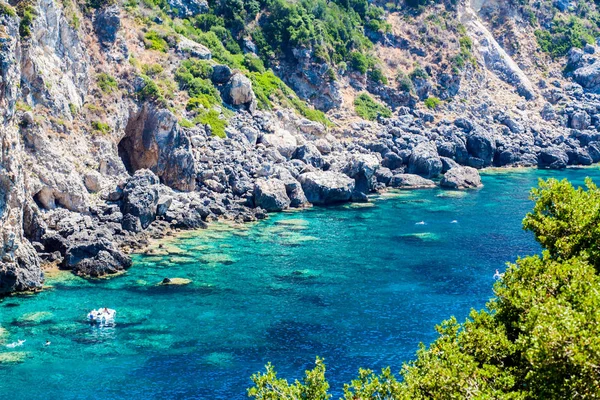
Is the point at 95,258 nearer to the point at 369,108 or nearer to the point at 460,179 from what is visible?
the point at 460,179

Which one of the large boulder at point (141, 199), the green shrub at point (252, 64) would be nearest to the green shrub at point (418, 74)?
the green shrub at point (252, 64)

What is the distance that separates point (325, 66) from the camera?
129 m

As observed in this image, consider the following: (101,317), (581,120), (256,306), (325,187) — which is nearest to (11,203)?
(101,317)

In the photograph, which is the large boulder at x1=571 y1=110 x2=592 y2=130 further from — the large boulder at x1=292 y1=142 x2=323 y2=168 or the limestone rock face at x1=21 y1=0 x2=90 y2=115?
the limestone rock face at x1=21 y1=0 x2=90 y2=115

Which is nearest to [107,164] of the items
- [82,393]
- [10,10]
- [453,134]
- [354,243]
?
[10,10]

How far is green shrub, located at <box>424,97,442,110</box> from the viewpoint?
139m

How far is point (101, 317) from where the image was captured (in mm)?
54188

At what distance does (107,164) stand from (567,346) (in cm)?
6621

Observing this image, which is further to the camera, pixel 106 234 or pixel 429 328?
pixel 106 234

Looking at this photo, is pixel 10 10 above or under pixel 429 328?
above

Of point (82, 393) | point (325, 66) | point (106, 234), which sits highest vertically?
point (325, 66)

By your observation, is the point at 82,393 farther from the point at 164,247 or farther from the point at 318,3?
the point at 318,3

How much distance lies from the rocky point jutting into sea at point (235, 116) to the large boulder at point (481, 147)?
0.25m

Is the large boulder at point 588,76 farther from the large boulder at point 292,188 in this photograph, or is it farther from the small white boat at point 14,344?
the small white boat at point 14,344
